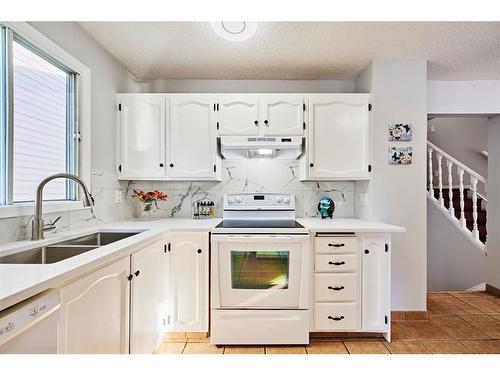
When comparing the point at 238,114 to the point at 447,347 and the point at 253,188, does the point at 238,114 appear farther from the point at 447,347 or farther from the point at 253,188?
the point at 447,347

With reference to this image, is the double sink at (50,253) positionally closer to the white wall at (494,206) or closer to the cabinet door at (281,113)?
the cabinet door at (281,113)

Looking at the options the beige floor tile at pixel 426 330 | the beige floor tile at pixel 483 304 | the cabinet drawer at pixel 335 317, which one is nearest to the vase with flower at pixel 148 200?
the cabinet drawer at pixel 335 317

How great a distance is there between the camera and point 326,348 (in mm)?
2104

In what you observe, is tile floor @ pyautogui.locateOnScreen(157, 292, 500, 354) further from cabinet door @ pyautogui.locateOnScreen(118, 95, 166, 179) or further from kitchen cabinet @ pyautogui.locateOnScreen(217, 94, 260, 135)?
kitchen cabinet @ pyautogui.locateOnScreen(217, 94, 260, 135)

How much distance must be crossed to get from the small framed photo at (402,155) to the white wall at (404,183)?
0.15 ft

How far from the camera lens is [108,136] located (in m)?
2.45

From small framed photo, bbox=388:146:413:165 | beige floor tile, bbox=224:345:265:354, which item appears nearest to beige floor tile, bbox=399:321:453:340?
beige floor tile, bbox=224:345:265:354

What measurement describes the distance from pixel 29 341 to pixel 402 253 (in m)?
2.63

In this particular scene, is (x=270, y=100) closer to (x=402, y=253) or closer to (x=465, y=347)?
(x=402, y=253)

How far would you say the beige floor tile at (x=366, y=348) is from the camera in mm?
2041

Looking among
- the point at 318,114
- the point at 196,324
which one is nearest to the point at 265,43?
the point at 318,114

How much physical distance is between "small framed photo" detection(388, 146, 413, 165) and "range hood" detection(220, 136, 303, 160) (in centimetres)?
82

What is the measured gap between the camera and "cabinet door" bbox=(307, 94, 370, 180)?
257 cm

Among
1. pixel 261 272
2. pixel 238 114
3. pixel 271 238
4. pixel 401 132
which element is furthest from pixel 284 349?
pixel 401 132
